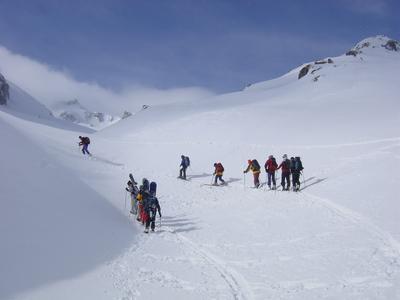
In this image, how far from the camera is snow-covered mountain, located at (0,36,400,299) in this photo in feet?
39.8

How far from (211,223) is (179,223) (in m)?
1.51

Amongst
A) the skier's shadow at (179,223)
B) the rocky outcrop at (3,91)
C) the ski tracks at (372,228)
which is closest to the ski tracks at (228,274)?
the skier's shadow at (179,223)

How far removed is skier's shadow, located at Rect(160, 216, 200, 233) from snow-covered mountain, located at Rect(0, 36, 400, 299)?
177mm

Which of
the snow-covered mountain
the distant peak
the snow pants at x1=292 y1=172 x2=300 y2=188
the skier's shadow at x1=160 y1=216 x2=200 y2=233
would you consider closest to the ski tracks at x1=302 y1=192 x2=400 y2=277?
the snow-covered mountain

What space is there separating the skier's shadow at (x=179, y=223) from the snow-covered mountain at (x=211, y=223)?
18cm

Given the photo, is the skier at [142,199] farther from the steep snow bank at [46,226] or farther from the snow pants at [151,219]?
the steep snow bank at [46,226]

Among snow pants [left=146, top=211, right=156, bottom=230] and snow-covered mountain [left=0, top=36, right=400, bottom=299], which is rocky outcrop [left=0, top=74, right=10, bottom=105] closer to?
snow-covered mountain [left=0, top=36, right=400, bottom=299]

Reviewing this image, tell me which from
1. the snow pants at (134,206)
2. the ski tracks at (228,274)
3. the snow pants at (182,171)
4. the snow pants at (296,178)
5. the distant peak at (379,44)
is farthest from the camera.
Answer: the distant peak at (379,44)

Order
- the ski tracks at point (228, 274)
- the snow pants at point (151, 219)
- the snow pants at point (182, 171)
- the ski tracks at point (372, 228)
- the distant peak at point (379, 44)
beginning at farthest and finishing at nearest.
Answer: the distant peak at point (379, 44) → the snow pants at point (182, 171) → the snow pants at point (151, 219) → the ski tracks at point (372, 228) → the ski tracks at point (228, 274)

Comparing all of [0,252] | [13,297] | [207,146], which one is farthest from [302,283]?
[207,146]

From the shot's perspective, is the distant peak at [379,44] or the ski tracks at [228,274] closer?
the ski tracks at [228,274]

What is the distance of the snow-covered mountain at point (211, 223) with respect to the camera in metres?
12.1

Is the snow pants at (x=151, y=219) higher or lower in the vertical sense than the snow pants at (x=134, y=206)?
lower

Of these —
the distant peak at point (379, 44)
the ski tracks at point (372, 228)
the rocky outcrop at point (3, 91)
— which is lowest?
the ski tracks at point (372, 228)
